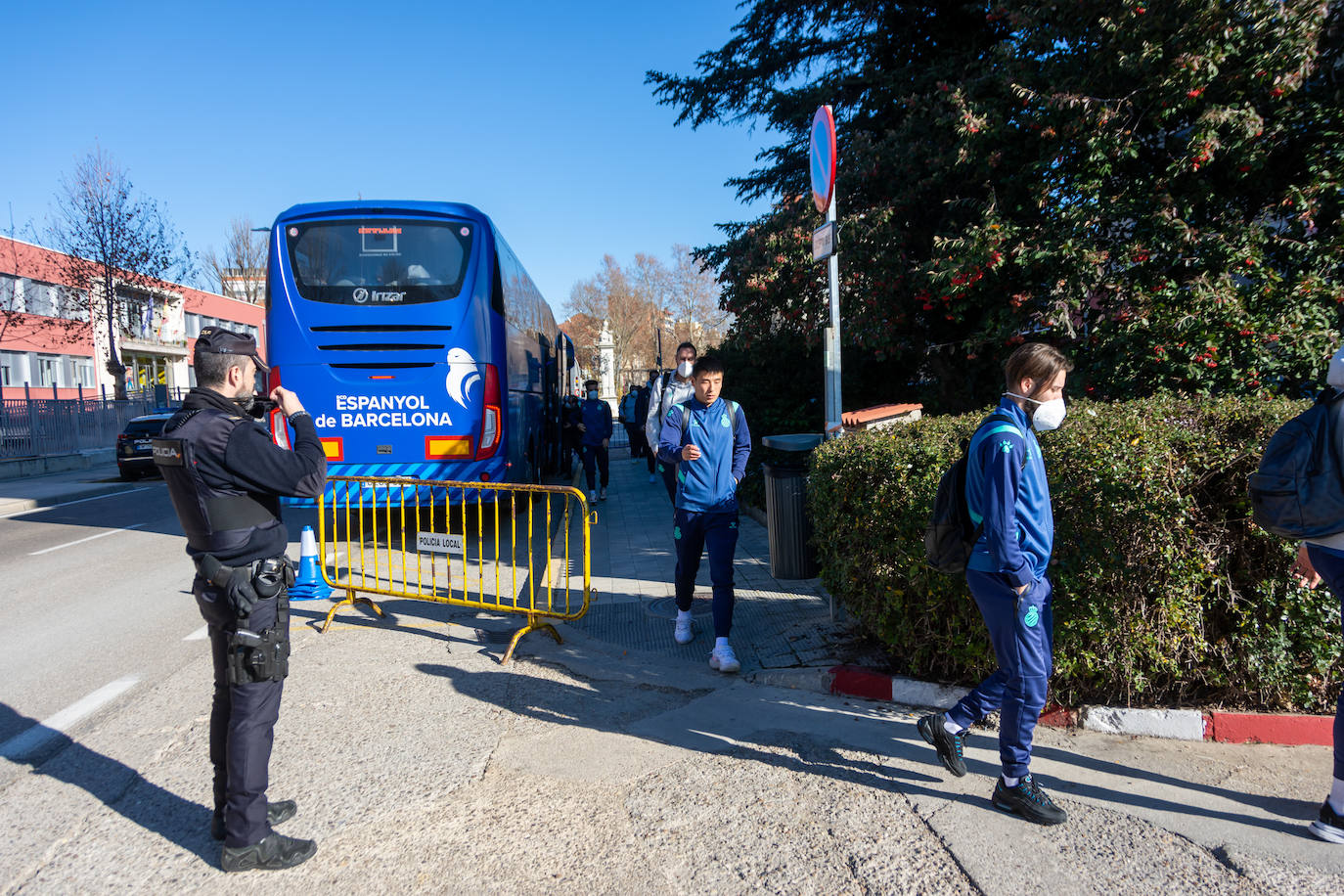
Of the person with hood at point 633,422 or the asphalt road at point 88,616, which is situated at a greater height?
the person with hood at point 633,422

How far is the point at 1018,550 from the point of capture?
117 inches

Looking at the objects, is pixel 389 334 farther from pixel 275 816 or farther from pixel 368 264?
pixel 275 816

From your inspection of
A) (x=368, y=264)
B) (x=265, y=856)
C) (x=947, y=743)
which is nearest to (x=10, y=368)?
(x=368, y=264)

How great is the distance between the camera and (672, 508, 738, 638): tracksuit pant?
4969 mm

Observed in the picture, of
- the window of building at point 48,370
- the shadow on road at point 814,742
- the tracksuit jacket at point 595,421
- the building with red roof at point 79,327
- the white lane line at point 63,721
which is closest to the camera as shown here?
the shadow on road at point 814,742

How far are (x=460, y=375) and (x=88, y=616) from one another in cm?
410

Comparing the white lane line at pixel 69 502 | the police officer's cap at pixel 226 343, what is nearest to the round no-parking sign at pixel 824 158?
the police officer's cap at pixel 226 343

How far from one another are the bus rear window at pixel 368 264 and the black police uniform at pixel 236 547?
632 cm

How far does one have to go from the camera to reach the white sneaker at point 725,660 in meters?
4.87

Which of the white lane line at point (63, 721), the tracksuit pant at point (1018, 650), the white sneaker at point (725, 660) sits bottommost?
the white lane line at point (63, 721)

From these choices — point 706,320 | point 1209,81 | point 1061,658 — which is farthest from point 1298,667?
point 706,320

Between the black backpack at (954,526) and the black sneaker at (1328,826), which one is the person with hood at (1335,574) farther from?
the black backpack at (954,526)

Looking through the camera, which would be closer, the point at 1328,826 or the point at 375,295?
the point at 1328,826

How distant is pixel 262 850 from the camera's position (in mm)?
2883
